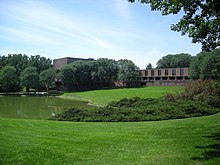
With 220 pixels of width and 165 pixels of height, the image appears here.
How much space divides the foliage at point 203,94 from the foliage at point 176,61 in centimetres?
10192

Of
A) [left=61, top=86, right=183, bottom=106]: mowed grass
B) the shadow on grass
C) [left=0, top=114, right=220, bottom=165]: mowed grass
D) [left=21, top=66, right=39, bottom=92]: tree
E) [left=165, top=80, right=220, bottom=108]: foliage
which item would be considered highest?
[left=21, top=66, right=39, bottom=92]: tree

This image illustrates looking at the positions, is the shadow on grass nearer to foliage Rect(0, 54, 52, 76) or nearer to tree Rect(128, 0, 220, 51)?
tree Rect(128, 0, 220, 51)

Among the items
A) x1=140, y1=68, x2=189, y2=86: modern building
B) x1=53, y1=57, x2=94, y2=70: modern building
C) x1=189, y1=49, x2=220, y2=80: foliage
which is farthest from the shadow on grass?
x1=53, y1=57, x2=94, y2=70: modern building

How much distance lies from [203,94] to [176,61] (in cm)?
10533

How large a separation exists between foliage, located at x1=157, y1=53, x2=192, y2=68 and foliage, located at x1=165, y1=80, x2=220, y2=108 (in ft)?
334

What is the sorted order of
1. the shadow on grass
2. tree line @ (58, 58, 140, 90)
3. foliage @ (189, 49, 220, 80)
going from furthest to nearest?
tree line @ (58, 58, 140, 90), foliage @ (189, 49, 220, 80), the shadow on grass

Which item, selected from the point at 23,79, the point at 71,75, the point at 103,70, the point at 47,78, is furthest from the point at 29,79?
the point at 103,70

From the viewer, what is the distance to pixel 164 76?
88.5m

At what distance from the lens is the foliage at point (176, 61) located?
12294 centimetres

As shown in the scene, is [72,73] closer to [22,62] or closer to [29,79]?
[29,79]

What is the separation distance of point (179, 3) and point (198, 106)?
45.3ft

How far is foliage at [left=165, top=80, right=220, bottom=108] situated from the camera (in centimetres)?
2142

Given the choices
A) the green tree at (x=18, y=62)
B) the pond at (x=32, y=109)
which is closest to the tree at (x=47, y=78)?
the green tree at (x=18, y=62)

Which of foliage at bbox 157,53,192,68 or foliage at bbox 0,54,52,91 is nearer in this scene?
foliage at bbox 0,54,52,91
